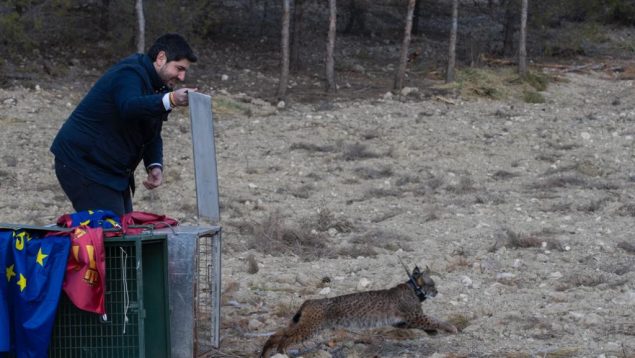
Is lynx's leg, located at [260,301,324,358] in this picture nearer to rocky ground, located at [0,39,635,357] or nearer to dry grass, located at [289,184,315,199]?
rocky ground, located at [0,39,635,357]

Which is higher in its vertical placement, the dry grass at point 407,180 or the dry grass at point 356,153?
the dry grass at point 356,153

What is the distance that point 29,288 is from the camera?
4.84m

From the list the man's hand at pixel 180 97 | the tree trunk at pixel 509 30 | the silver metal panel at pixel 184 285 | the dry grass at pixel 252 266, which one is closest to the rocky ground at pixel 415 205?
the dry grass at pixel 252 266

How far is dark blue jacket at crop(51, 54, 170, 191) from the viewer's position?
18.1 ft

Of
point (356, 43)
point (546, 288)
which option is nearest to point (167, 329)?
point (546, 288)

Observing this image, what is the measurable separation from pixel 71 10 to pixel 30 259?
17.6 meters

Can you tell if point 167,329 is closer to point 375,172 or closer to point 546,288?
point 546,288

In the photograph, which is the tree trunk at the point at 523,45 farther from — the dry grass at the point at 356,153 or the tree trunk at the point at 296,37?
the dry grass at the point at 356,153

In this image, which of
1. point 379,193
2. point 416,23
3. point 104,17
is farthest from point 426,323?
point 416,23

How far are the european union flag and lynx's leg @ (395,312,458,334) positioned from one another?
9.19 ft

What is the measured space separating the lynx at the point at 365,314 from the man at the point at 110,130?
4.67 feet

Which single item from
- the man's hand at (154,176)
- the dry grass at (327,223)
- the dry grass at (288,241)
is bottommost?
the dry grass at (327,223)

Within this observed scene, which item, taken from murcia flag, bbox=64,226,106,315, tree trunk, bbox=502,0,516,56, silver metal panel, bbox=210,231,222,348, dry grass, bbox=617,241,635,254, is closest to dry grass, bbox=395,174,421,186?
dry grass, bbox=617,241,635,254

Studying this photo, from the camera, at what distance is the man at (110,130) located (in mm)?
5551
